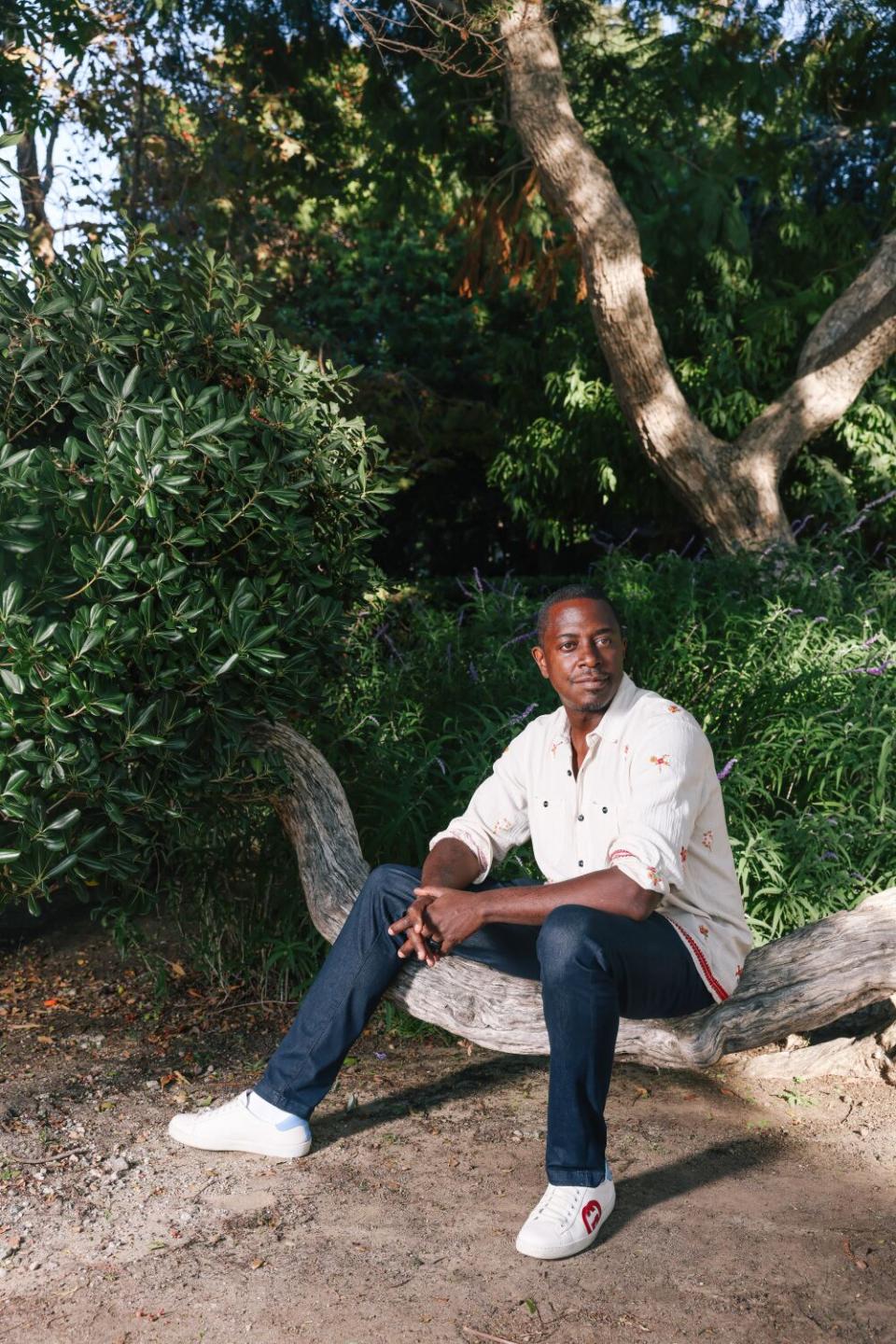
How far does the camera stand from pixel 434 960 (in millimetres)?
3299

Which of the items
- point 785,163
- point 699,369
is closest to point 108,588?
point 699,369

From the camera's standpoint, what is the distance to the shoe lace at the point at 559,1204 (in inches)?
113

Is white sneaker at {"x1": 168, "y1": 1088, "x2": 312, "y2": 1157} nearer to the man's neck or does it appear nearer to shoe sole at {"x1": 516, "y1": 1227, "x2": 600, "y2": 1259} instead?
shoe sole at {"x1": 516, "y1": 1227, "x2": 600, "y2": 1259}

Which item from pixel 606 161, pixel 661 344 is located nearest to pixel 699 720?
pixel 661 344

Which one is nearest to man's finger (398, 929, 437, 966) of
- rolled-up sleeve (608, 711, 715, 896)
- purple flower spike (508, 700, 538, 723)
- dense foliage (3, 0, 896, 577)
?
rolled-up sleeve (608, 711, 715, 896)

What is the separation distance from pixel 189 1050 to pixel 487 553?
424 inches

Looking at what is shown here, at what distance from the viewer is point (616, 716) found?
3219 mm

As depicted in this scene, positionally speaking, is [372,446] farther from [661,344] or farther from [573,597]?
[661,344]

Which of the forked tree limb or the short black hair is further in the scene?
the forked tree limb

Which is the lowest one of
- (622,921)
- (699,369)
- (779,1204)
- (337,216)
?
(779,1204)

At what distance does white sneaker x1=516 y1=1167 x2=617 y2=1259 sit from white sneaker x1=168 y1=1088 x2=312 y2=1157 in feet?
2.29

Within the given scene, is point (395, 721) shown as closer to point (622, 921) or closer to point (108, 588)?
point (108, 588)

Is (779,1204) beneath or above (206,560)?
beneath

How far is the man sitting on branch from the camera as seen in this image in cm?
290
